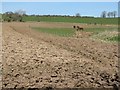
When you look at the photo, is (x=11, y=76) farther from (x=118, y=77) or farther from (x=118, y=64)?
(x=118, y=64)

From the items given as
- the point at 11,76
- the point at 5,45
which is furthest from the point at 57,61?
the point at 5,45

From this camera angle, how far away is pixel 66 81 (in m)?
8.32

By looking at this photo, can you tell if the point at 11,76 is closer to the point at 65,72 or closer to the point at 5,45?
the point at 65,72

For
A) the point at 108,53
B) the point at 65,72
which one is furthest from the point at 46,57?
the point at 108,53

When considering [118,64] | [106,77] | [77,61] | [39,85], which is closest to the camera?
[39,85]

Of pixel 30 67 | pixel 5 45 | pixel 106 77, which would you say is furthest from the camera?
pixel 5 45

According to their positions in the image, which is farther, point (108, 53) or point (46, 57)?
point (108, 53)

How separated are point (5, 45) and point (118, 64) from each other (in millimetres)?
3983

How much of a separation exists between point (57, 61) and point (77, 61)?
56cm

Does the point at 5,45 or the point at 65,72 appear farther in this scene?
the point at 5,45

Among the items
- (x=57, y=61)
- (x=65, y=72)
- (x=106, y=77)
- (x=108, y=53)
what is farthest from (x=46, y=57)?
(x=108, y=53)

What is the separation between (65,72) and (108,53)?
4026 mm

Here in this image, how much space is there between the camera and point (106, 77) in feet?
28.7

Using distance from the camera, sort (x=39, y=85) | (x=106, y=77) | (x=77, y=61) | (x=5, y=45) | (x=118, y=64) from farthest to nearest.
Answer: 1. (x=5, y=45)
2. (x=118, y=64)
3. (x=77, y=61)
4. (x=106, y=77)
5. (x=39, y=85)
